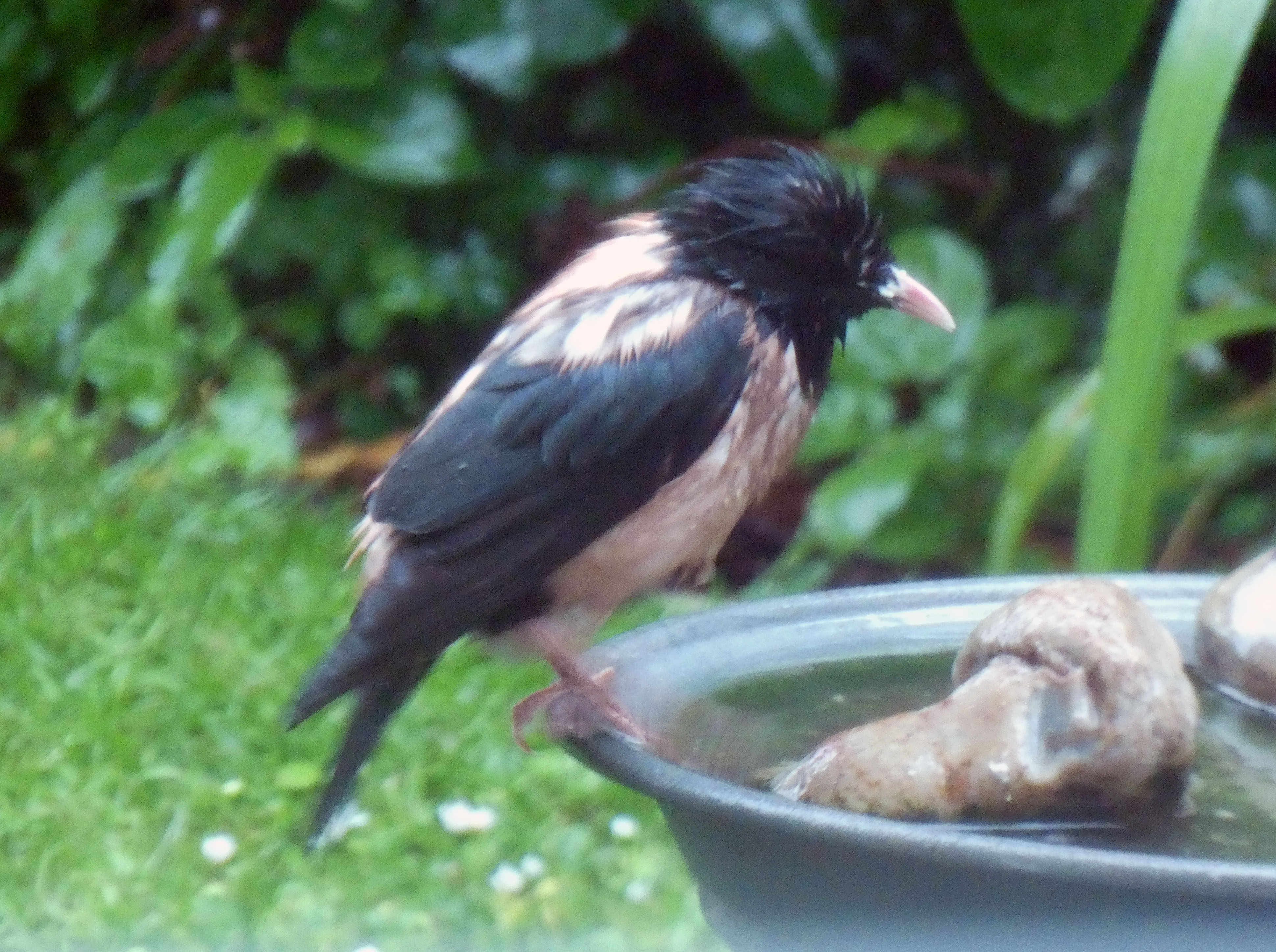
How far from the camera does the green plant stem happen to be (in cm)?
261

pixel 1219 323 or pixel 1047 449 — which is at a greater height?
pixel 1219 323

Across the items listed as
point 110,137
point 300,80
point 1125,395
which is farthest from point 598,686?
point 110,137

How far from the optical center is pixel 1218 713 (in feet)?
7.02

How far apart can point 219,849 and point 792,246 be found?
1.60 meters

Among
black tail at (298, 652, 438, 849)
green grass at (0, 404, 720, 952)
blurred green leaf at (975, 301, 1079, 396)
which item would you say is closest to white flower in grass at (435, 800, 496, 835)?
green grass at (0, 404, 720, 952)

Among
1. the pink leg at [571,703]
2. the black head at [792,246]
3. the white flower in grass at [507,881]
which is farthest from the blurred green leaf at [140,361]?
the black head at [792,246]

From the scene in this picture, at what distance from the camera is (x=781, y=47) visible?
177 inches

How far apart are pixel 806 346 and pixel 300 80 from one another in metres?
2.53

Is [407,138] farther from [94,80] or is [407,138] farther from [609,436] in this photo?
[609,436]

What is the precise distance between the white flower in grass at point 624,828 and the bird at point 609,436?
921 mm

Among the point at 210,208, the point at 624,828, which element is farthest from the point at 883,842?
the point at 210,208

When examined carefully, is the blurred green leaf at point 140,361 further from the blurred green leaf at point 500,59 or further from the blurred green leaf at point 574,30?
the blurred green leaf at point 574,30

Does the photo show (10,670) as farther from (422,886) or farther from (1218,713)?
(1218,713)

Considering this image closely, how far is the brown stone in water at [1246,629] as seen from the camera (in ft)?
6.85
